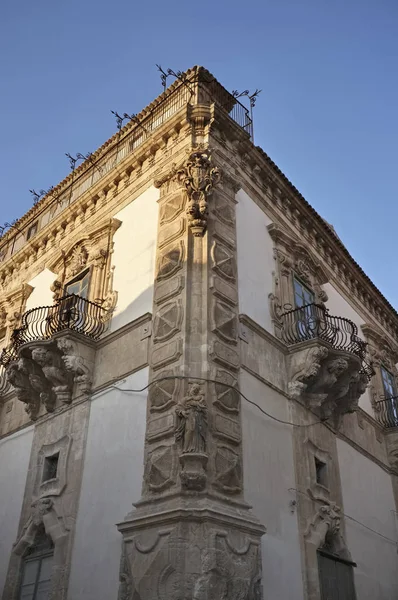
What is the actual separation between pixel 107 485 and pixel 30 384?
132 inches

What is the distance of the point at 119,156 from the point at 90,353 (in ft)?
18.5

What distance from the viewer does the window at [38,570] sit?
31.6 ft

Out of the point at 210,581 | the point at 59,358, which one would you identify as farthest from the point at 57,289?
the point at 210,581

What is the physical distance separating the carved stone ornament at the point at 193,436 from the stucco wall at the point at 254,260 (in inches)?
96.7

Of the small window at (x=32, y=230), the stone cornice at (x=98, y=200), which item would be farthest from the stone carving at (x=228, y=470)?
→ the small window at (x=32, y=230)

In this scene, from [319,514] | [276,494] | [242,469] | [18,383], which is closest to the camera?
[242,469]

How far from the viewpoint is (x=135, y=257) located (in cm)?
1194

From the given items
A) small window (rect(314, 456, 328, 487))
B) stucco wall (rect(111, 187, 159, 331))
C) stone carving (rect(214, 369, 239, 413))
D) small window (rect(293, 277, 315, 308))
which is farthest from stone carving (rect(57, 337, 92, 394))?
small window (rect(293, 277, 315, 308))

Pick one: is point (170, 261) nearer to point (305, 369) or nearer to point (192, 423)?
point (305, 369)

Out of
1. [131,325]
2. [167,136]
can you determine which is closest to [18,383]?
[131,325]

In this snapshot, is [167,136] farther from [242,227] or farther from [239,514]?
[239,514]

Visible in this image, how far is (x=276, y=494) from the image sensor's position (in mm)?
9562

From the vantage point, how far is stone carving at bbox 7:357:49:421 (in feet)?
37.9

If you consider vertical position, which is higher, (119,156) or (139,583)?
(119,156)
